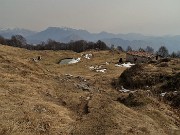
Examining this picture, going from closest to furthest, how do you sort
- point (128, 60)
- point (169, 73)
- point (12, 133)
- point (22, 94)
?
1. point (12, 133)
2. point (22, 94)
3. point (169, 73)
4. point (128, 60)

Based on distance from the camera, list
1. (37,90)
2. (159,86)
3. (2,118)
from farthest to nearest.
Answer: (159,86), (37,90), (2,118)

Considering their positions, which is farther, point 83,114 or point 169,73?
point 169,73

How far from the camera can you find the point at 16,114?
31031 mm

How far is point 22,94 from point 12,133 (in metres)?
12.0

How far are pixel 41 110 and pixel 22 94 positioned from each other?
622 cm

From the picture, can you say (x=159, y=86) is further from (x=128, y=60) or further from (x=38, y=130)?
(x=128, y=60)

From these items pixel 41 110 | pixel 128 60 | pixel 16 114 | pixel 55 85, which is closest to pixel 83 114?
pixel 41 110

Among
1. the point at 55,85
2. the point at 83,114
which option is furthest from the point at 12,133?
the point at 55,85

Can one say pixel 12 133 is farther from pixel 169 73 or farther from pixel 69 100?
pixel 169 73

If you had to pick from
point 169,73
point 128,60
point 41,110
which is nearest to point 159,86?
point 169,73

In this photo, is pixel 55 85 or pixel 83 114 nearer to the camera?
pixel 83 114

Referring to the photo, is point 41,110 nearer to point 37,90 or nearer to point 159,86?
point 37,90

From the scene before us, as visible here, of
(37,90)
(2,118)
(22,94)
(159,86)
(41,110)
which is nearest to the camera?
(2,118)

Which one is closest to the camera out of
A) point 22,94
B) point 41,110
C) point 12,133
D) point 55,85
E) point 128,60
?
point 12,133
